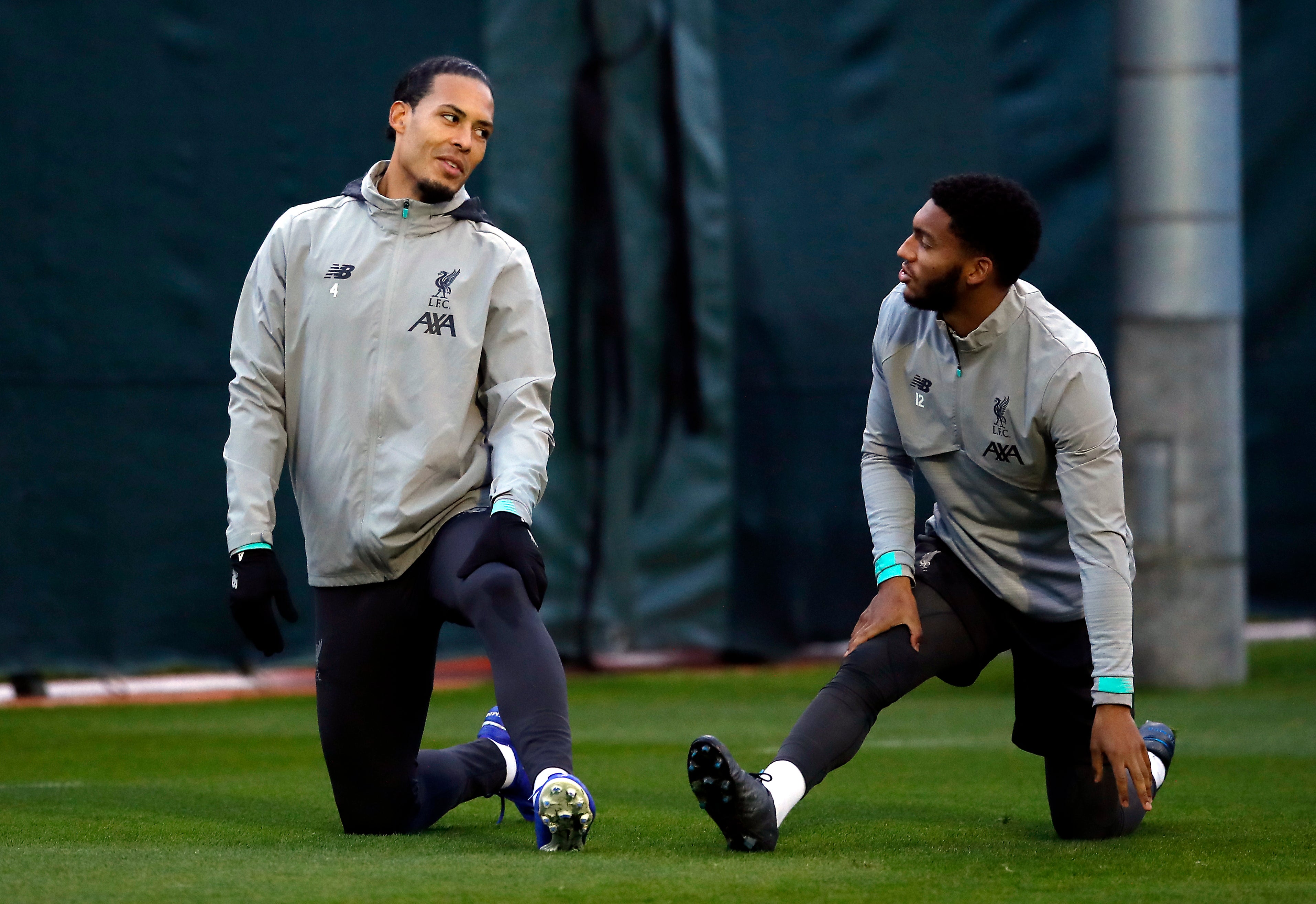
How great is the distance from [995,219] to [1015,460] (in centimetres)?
52

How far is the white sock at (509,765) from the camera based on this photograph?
4387mm

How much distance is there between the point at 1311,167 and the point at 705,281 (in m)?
3.55

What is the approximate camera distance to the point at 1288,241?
33.2 ft

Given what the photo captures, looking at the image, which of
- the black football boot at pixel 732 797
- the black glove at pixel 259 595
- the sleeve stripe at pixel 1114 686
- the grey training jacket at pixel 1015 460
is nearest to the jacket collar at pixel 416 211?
the black glove at pixel 259 595

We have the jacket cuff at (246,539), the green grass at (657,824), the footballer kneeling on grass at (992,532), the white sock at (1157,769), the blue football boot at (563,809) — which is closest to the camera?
the green grass at (657,824)

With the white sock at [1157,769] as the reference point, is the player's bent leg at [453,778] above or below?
above

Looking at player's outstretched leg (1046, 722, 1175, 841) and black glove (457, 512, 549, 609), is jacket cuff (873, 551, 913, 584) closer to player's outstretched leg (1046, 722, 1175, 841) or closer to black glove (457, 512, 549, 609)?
player's outstretched leg (1046, 722, 1175, 841)

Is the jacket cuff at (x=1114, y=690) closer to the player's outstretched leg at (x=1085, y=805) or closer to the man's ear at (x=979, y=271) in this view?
the player's outstretched leg at (x=1085, y=805)

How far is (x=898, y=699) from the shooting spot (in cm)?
396

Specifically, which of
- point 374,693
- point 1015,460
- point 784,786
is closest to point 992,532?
point 1015,460

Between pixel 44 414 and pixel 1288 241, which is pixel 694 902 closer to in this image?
pixel 44 414

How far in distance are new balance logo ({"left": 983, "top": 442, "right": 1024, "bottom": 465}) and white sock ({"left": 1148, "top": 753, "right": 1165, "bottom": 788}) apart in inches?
31.2

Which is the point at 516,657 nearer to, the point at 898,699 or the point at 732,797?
the point at 732,797

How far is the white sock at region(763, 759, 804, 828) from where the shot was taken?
12.2 ft
